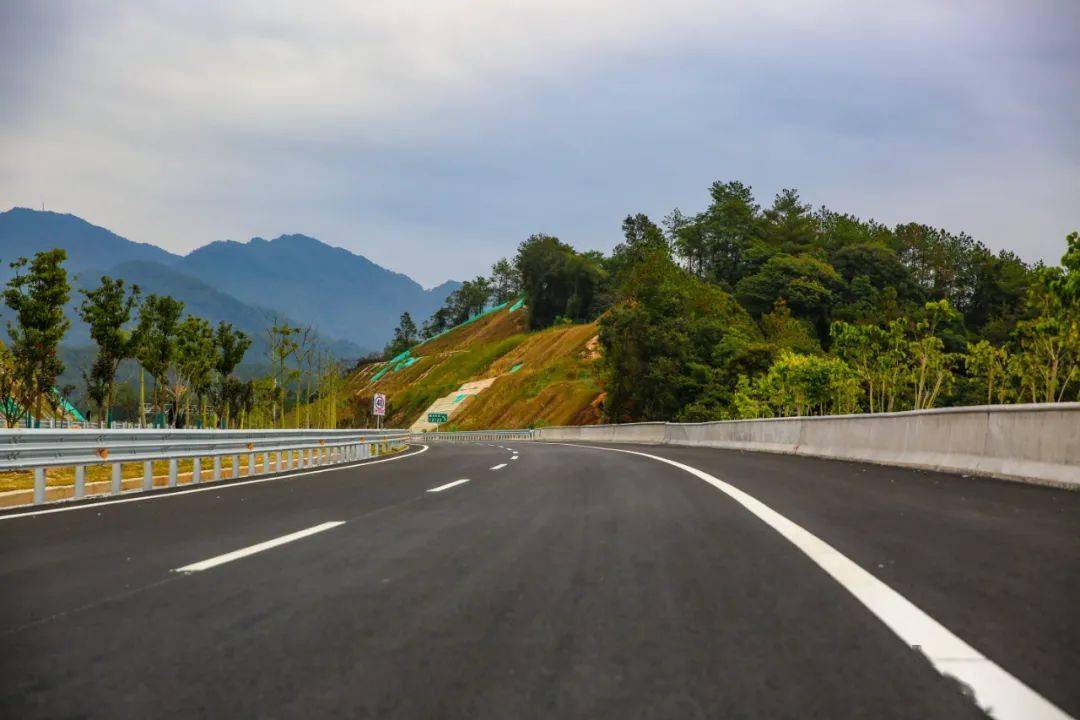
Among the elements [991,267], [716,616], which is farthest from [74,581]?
[991,267]

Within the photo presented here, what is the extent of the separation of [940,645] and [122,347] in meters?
50.4

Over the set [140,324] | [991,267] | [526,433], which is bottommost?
[526,433]

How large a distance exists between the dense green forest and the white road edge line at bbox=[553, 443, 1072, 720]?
37620 millimetres

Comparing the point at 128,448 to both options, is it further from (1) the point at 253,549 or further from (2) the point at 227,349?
(2) the point at 227,349

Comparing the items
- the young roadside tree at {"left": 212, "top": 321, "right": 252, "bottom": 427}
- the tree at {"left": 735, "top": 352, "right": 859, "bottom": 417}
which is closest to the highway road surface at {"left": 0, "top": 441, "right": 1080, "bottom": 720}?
the tree at {"left": 735, "top": 352, "right": 859, "bottom": 417}

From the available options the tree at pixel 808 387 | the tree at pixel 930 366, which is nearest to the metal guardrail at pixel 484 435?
the tree at pixel 808 387

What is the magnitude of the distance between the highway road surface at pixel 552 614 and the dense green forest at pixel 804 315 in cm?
3674

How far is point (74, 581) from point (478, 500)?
17.7 ft

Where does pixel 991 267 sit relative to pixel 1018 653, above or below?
above

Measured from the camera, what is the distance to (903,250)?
454 feet

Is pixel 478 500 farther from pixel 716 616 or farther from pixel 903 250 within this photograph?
pixel 903 250

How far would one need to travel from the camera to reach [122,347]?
48656mm

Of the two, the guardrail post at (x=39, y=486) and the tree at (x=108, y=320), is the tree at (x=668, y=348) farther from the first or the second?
the guardrail post at (x=39, y=486)

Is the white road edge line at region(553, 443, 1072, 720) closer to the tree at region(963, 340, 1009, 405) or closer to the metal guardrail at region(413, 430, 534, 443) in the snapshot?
the tree at region(963, 340, 1009, 405)
